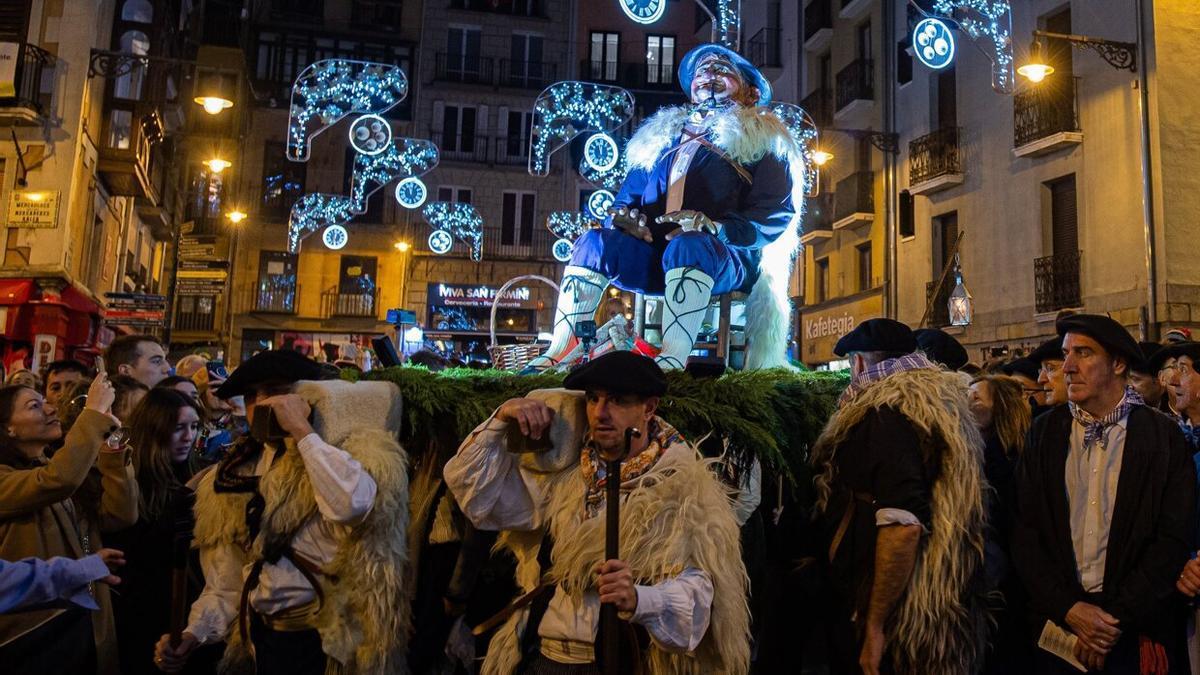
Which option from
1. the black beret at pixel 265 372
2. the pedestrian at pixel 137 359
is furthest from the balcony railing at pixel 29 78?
the black beret at pixel 265 372

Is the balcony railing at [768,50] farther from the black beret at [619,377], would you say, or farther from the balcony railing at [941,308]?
the black beret at [619,377]

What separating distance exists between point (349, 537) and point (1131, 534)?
281 centimetres

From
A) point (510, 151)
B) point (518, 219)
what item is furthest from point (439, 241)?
point (510, 151)

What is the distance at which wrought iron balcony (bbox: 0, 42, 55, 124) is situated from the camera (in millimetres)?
15844

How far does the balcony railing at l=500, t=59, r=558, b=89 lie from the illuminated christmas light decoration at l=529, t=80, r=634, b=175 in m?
22.6

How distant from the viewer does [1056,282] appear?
16297mm

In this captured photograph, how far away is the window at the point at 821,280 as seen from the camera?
25250 millimetres

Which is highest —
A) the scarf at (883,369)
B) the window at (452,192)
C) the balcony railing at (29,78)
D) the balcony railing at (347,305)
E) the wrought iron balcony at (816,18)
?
the wrought iron balcony at (816,18)

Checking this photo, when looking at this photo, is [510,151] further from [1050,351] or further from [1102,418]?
[1102,418]

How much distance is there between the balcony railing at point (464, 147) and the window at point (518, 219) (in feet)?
5.60

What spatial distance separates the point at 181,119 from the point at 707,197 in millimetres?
23139

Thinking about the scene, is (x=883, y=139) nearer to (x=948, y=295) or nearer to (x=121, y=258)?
(x=948, y=295)

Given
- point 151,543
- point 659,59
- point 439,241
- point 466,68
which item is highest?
point 659,59

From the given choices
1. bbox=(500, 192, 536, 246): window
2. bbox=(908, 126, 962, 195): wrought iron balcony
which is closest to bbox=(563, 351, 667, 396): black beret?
bbox=(908, 126, 962, 195): wrought iron balcony
